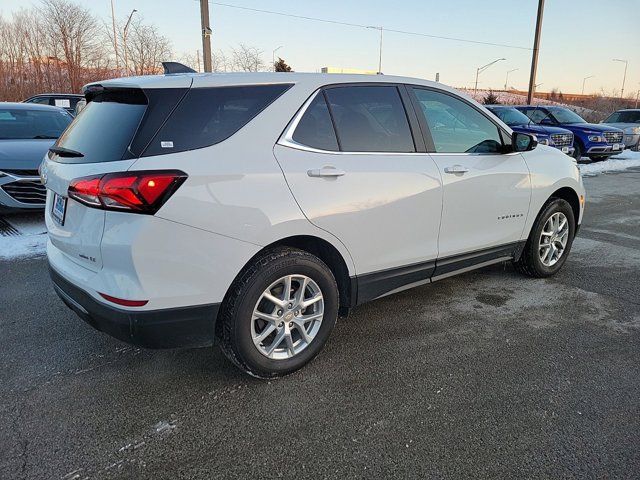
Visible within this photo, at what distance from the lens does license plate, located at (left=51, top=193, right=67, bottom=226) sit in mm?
2645

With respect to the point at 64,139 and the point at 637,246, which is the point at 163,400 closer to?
the point at 64,139

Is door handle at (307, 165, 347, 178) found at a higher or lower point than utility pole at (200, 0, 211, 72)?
lower

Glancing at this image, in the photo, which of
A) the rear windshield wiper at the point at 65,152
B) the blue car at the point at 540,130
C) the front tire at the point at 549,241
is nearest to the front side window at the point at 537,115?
the blue car at the point at 540,130

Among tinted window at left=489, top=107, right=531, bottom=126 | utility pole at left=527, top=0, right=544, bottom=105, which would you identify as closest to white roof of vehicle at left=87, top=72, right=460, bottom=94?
tinted window at left=489, top=107, right=531, bottom=126

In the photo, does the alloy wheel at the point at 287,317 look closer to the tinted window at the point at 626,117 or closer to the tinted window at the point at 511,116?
the tinted window at the point at 511,116

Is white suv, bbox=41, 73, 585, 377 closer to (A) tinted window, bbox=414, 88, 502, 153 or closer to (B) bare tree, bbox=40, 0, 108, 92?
(A) tinted window, bbox=414, 88, 502, 153

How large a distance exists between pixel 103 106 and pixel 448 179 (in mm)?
2312

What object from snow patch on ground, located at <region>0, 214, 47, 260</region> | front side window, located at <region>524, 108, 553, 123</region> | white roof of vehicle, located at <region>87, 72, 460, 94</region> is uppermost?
white roof of vehicle, located at <region>87, 72, 460, 94</region>

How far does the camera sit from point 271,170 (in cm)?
261

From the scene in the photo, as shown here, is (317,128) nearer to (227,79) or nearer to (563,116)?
(227,79)

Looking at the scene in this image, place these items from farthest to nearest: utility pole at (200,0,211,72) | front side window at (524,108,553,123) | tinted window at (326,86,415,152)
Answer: front side window at (524,108,553,123), utility pole at (200,0,211,72), tinted window at (326,86,415,152)

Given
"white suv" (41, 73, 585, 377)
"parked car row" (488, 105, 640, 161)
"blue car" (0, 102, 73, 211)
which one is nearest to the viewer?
"white suv" (41, 73, 585, 377)

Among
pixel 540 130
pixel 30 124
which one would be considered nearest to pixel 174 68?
pixel 30 124

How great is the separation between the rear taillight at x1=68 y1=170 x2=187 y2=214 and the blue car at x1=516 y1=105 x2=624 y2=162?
15.6m
